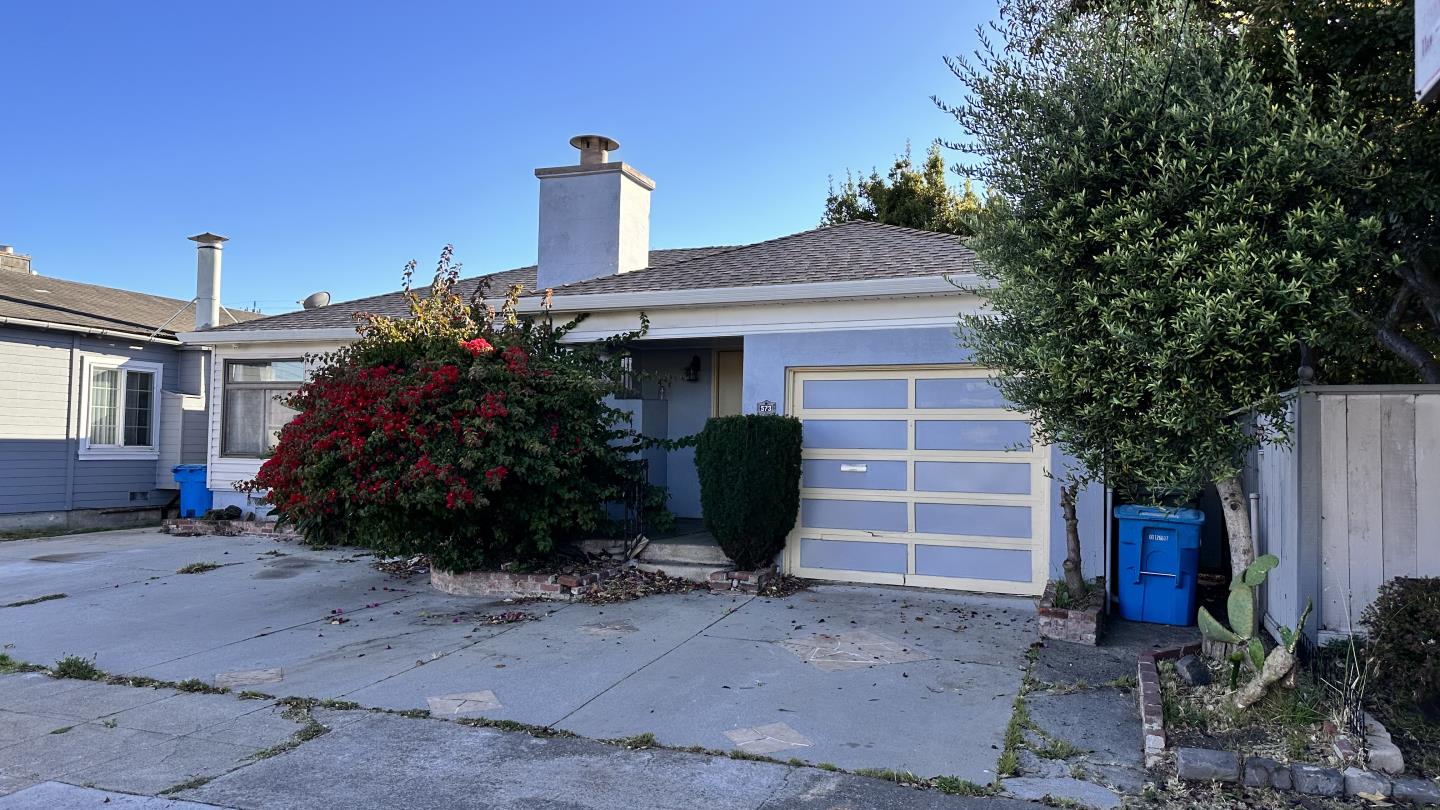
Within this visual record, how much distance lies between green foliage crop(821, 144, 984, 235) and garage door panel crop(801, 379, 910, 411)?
12.9 m

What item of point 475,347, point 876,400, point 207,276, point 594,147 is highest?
point 594,147

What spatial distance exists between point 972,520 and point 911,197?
14.6 m

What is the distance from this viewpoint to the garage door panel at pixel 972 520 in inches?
303

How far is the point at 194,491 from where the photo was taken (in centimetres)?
1352

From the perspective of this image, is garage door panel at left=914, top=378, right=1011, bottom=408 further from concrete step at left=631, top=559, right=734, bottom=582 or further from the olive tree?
the olive tree

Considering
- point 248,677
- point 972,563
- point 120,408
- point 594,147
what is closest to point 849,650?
point 972,563

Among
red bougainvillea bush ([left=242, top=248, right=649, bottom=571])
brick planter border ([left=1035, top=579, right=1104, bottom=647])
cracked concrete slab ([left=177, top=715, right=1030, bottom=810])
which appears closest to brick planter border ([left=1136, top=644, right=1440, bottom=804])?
cracked concrete slab ([left=177, top=715, right=1030, bottom=810])

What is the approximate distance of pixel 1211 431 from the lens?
4492mm

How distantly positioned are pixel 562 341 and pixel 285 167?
36.9 feet

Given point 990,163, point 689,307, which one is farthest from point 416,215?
point 990,163

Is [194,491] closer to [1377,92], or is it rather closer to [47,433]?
[47,433]

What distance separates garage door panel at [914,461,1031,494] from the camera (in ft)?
25.4

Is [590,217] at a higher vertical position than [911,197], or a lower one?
lower

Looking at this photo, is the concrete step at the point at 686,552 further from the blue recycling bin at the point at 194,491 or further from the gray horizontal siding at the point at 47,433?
the gray horizontal siding at the point at 47,433
